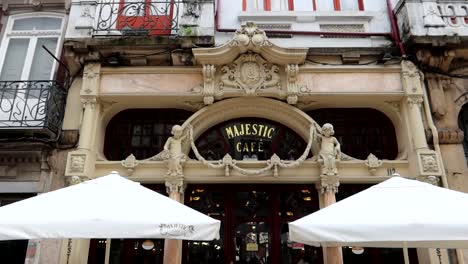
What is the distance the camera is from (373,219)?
3.88m

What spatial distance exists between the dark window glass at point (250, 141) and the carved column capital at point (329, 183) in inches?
35.7

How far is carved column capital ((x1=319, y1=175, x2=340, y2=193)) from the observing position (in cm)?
729

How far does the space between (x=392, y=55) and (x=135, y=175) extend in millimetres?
5742

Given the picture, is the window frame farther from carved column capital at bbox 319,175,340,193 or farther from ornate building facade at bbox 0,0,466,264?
carved column capital at bbox 319,175,340,193

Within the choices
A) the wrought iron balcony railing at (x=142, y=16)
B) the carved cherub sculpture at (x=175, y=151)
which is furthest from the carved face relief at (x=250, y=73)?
the carved cherub sculpture at (x=175, y=151)

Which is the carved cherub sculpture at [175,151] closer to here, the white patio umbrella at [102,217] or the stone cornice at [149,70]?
the stone cornice at [149,70]

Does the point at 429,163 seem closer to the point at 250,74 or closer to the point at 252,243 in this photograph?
the point at 252,243

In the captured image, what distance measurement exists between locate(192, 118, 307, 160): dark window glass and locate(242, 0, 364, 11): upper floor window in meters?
2.71

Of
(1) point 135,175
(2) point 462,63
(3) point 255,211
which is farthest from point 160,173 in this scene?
(2) point 462,63

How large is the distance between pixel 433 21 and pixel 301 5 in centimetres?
280

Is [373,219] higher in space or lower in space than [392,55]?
lower

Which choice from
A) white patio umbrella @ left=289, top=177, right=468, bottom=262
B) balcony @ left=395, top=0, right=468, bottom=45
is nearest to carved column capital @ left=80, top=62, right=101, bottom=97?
white patio umbrella @ left=289, top=177, right=468, bottom=262

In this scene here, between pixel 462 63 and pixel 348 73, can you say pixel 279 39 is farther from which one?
pixel 462 63

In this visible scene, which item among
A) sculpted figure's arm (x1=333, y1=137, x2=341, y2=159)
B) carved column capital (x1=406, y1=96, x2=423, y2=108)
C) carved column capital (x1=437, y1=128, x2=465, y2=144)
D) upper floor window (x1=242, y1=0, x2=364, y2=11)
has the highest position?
upper floor window (x1=242, y1=0, x2=364, y2=11)
